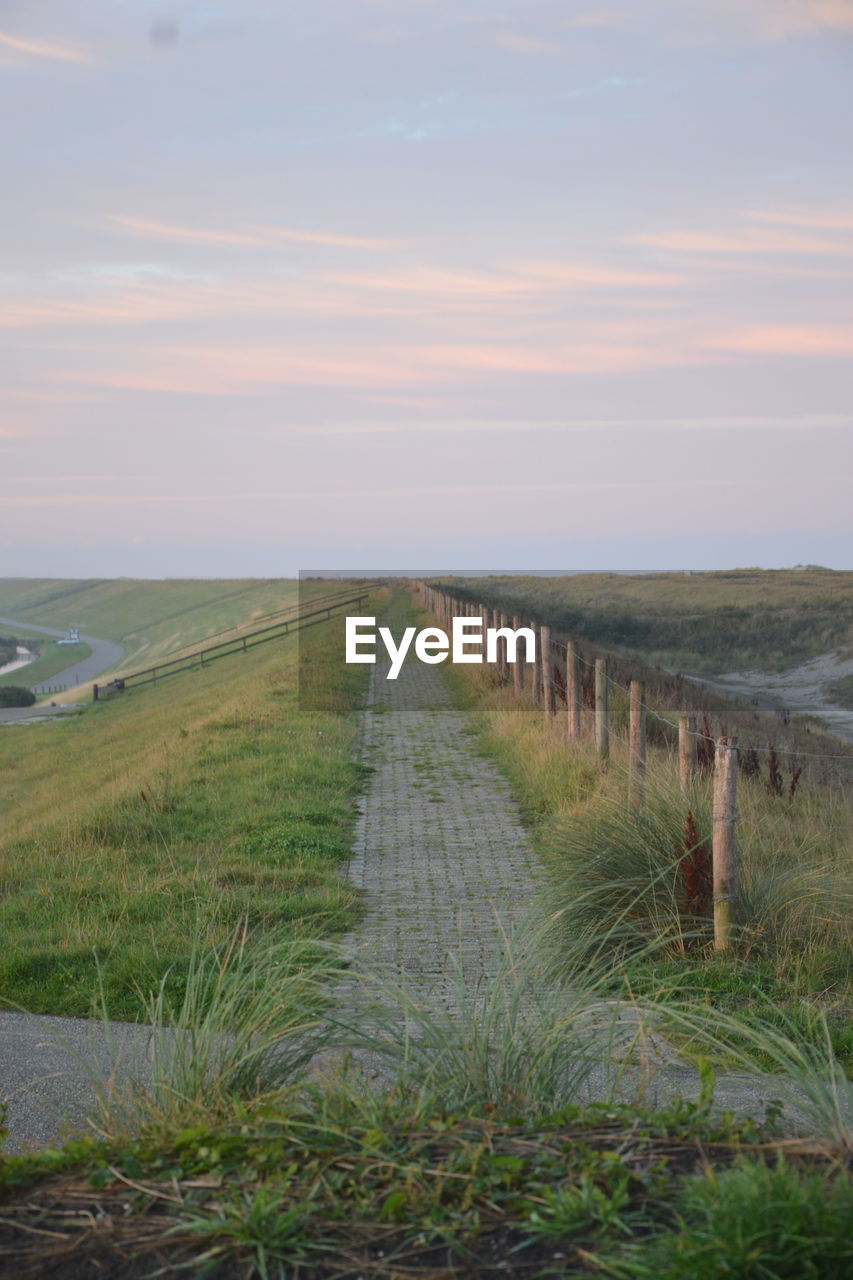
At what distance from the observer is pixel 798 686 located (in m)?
34.8

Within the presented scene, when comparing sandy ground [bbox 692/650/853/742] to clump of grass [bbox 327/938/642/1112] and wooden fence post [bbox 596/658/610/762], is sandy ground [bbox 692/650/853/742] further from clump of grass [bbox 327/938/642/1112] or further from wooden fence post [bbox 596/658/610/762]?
clump of grass [bbox 327/938/642/1112]

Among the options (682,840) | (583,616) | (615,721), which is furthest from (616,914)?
(583,616)

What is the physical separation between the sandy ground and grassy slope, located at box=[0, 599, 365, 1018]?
16568 millimetres

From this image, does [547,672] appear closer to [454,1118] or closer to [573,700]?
[573,700]

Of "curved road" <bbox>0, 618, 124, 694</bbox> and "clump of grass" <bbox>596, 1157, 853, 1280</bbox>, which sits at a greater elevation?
"clump of grass" <bbox>596, 1157, 853, 1280</bbox>

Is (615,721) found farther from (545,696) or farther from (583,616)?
(583,616)

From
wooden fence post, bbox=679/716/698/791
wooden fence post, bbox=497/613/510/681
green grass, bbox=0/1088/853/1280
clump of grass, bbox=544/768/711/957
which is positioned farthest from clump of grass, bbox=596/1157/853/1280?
wooden fence post, bbox=497/613/510/681

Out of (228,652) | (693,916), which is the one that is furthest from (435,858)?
(228,652)

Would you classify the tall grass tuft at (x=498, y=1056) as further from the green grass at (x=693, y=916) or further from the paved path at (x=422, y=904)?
the green grass at (x=693, y=916)

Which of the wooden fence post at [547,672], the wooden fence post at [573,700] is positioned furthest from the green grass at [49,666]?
the wooden fence post at [573,700]

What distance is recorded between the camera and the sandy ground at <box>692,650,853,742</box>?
98.5 feet

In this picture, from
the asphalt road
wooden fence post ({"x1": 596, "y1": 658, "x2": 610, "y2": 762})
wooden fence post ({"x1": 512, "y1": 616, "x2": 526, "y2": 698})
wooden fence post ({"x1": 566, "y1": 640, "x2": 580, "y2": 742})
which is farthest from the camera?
wooden fence post ({"x1": 512, "y1": 616, "x2": 526, "y2": 698})

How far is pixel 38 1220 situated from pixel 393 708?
1718 centimetres

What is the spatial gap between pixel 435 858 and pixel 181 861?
6.38ft
